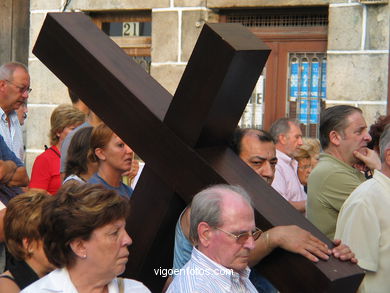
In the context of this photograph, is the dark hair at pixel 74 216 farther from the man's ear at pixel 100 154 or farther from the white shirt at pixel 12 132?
the white shirt at pixel 12 132

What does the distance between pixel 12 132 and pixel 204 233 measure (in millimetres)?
3411

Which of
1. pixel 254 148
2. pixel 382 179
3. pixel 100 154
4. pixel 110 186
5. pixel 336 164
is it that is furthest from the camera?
pixel 336 164

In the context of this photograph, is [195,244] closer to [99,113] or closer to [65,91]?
[99,113]

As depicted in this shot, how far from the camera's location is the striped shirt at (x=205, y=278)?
3.27m

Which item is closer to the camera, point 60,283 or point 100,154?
point 60,283

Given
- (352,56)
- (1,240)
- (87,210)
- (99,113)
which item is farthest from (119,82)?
(352,56)

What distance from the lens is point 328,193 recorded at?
192 inches

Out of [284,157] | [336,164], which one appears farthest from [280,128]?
[336,164]

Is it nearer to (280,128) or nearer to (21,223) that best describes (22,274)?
Result: (21,223)

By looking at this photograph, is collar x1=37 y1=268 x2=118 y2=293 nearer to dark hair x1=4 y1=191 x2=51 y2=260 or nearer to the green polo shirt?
dark hair x1=4 y1=191 x2=51 y2=260

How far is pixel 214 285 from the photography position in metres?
3.27

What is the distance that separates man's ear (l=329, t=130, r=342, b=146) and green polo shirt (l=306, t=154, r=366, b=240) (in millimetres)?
185

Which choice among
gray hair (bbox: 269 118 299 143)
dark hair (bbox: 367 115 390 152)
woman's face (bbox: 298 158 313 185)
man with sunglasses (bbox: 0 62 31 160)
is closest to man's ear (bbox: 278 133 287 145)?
gray hair (bbox: 269 118 299 143)

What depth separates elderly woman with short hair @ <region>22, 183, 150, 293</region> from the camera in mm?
3244
